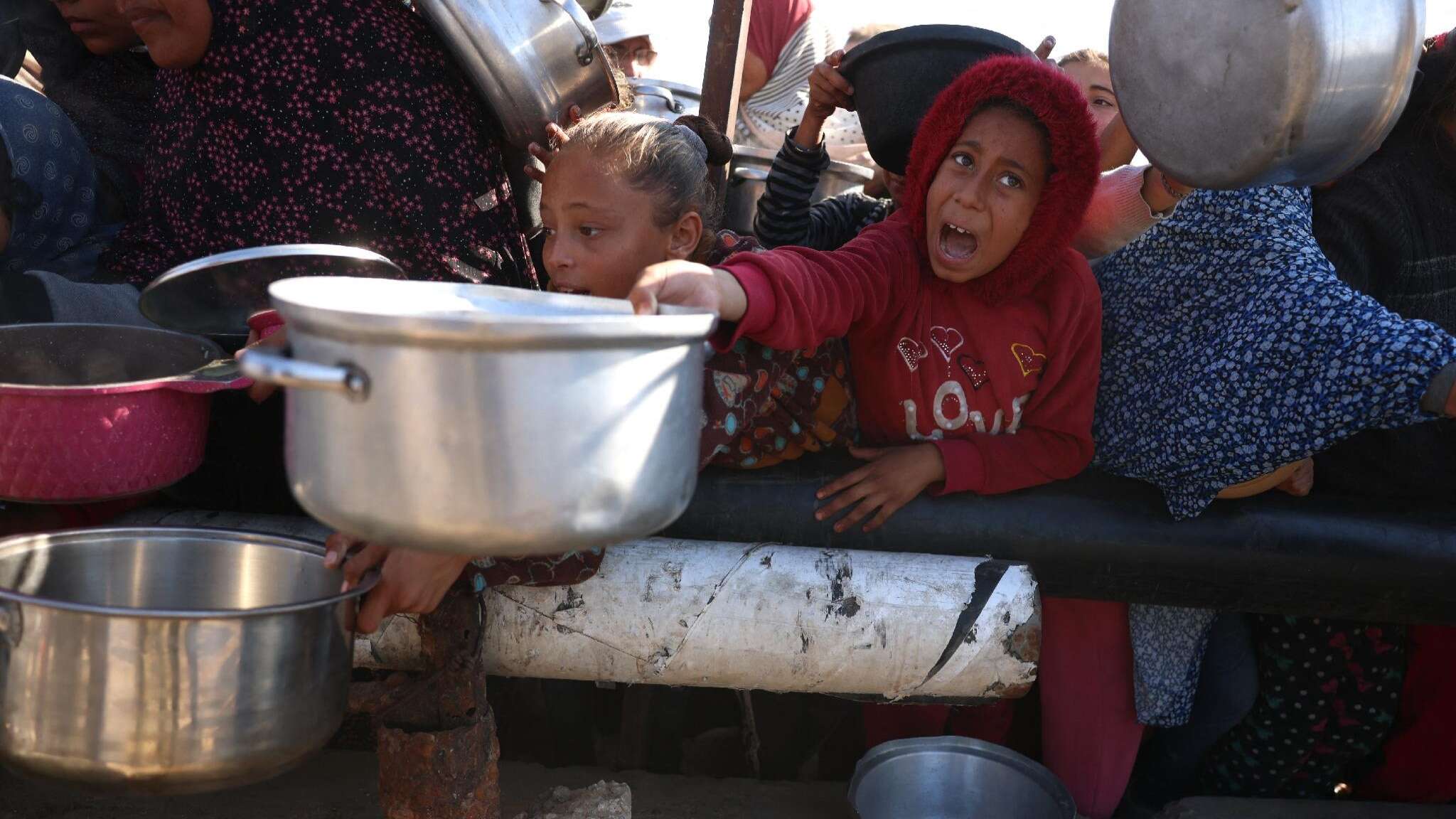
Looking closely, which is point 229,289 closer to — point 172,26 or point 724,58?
point 172,26

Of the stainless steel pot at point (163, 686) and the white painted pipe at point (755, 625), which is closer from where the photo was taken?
the stainless steel pot at point (163, 686)

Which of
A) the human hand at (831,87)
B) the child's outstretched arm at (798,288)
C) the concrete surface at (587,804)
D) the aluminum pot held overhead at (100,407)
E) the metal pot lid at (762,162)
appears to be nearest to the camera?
the child's outstretched arm at (798,288)

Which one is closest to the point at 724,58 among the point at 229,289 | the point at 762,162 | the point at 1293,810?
the point at 762,162

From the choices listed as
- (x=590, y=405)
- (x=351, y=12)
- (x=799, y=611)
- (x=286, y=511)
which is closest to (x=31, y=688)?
(x=286, y=511)

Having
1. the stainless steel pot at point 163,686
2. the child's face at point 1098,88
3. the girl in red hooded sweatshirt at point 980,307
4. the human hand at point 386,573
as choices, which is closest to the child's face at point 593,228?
the girl in red hooded sweatshirt at point 980,307

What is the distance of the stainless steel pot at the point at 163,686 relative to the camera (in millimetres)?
1478

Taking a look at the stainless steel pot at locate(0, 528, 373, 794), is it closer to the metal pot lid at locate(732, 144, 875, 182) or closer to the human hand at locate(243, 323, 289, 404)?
the human hand at locate(243, 323, 289, 404)

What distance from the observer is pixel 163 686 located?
150cm

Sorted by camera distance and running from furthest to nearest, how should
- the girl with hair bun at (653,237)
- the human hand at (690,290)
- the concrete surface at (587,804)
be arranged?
the concrete surface at (587,804), the girl with hair bun at (653,237), the human hand at (690,290)

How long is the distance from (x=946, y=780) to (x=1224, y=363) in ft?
3.51

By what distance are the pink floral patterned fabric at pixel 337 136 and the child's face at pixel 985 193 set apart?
3.13 feet

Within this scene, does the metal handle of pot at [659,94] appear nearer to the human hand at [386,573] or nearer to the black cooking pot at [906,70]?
the black cooking pot at [906,70]

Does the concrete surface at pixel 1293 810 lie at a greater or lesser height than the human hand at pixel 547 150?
lesser

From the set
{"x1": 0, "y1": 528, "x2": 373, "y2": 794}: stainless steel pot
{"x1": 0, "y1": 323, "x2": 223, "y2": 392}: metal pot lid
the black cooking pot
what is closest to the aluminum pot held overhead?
{"x1": 0, "y1": 323, "x2": 223, "y2": 392}: metal pot lid
